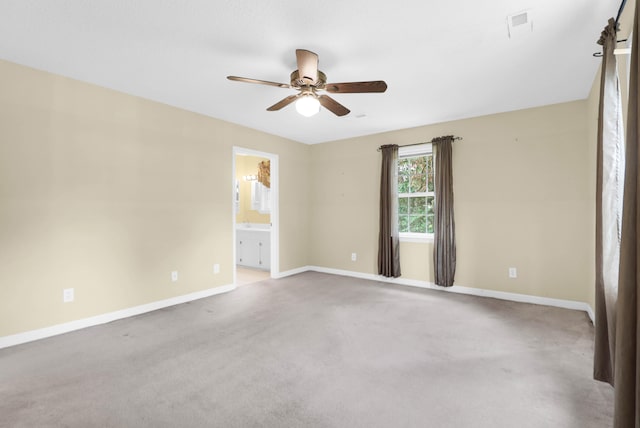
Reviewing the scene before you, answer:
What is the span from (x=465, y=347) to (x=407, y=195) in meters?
2.71

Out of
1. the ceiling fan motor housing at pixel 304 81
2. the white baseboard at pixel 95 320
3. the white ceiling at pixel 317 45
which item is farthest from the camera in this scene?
the white baseboard at pixel 95 320

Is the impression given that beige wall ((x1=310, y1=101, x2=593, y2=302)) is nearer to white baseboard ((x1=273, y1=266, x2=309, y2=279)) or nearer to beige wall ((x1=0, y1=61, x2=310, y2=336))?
white baseboard ((x1=273, y1=266, x2=309, y2=279))

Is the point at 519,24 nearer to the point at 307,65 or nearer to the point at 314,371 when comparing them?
the point at 307,65

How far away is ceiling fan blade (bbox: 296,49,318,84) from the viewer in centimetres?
227

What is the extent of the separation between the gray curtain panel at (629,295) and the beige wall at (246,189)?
6211 millimetres

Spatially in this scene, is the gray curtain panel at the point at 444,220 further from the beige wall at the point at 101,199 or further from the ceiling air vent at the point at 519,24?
the beige wall at the point at 101,199

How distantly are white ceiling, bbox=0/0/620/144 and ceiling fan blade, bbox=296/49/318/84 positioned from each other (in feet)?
0.48

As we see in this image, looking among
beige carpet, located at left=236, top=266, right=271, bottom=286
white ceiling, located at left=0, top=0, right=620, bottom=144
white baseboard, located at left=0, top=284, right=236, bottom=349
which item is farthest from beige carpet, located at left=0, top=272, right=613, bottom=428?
white ceiling, located at left=0, top=0, right=620, bottom=144

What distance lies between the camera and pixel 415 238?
4801 mm

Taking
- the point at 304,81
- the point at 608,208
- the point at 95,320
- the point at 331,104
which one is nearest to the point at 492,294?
the point at 608,208

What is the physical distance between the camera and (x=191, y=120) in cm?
403

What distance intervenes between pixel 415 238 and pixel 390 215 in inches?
20.4

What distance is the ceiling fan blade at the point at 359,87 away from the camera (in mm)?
2348

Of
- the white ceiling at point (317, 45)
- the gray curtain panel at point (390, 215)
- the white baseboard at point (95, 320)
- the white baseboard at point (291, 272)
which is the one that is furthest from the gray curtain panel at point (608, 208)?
the white baseboard at point (291, 272)
